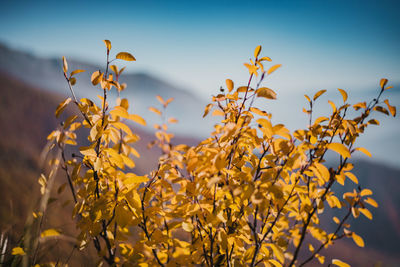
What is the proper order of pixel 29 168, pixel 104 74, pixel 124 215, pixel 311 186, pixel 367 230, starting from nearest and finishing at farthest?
1. pixel 124 215
2. pixel 104 74
3. pixel 311 186
4. pixel 29 168
5. pixel 367 230

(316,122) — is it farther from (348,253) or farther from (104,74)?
(348,253)

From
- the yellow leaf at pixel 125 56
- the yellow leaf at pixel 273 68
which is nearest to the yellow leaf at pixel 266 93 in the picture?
the yellow leaf at pixel 273 68

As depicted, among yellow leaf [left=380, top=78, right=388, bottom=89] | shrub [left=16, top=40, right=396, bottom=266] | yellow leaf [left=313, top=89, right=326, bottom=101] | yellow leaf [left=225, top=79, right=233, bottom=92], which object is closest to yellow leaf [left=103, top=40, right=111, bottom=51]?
shrub [left=16, top=40, right=396, bottom=266]

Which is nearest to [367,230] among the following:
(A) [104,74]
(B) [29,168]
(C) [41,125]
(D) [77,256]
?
(D) [77,256]

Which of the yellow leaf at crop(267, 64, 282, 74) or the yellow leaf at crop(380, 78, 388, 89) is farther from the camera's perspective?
the yellow leaf at crop(380, 78, 388, 89)

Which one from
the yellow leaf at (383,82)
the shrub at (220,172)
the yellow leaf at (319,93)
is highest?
the yellow leaf at (383,82)

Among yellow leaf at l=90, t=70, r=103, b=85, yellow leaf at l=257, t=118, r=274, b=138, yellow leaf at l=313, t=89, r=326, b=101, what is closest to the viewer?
yellow leaf at l=257, t=118, r=274, b=138

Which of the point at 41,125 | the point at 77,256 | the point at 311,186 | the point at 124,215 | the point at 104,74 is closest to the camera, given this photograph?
the point at 124,215

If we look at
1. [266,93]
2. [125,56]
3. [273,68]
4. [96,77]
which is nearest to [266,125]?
[266,93]

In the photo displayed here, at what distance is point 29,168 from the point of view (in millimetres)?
4598

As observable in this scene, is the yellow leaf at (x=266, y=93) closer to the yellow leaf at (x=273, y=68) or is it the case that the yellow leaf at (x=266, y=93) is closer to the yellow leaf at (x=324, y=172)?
the yellow leaf at (x=273, y=68)

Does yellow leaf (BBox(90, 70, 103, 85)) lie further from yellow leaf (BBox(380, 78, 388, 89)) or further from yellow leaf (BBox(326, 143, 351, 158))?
yellow leaf (BBox(380, 78, 388, 89))

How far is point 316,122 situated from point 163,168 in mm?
798

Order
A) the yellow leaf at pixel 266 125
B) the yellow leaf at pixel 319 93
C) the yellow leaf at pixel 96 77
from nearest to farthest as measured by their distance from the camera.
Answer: the yellow leaf at pixel 266 125, the yellow leaf at pixel 96 77, the yellow leaf at pixel 319 93
